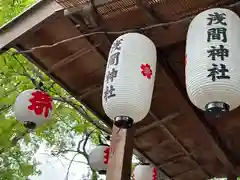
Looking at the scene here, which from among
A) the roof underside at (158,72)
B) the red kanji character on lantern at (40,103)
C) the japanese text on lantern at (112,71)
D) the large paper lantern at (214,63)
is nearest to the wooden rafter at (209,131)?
the roof underside at (158,72)

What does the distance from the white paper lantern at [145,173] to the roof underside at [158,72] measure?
0.14 metres

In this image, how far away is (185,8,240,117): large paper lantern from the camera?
96.3 inches

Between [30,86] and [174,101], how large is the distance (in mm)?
2764

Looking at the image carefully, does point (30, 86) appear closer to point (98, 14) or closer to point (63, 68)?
point (63, 68)

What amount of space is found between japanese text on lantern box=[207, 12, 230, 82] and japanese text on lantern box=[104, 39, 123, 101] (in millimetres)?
705

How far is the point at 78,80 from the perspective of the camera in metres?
4.21

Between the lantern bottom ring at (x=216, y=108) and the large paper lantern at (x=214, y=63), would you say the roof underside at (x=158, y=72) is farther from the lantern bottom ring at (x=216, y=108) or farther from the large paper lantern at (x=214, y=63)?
the lantern bottom ring at (x=216, y=108)

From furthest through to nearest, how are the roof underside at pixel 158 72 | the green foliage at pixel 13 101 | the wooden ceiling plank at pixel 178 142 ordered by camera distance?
the green foliage at pixel 13 101
the wooden ceiling plank at pixel 178 142
the roof underside at pixel 158 72

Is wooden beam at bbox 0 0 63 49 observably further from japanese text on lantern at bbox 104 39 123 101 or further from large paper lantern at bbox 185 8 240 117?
large paper lantern at bbox 185 8 240 117


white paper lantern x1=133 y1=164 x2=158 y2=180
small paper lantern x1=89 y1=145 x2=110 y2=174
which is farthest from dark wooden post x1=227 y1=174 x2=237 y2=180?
small paper lantern x1=89 y1=145 x2=110 y2=174

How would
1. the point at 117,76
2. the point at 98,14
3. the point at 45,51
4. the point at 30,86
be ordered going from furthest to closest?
the point at 30,86
the point at 45,51
the point at 98,14
the point at 117,76

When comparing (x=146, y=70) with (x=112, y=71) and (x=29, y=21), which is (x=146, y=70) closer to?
(x=112, y=71)

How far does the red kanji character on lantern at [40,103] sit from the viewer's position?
4.45m

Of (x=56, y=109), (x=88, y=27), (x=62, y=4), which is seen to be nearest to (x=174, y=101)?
(x=88, y=27)
